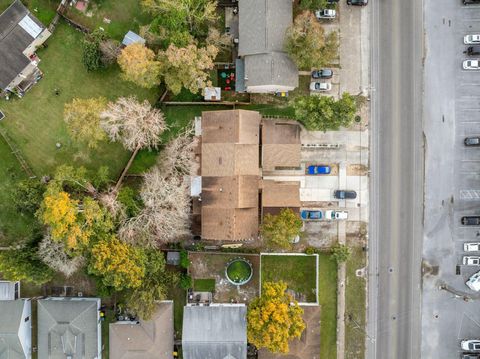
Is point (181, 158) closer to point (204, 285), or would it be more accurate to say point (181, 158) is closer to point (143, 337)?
point (204, 285)

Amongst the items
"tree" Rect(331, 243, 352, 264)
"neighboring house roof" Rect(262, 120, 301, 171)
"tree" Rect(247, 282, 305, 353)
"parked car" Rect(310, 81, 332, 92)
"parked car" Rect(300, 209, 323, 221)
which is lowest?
"tree" Rect(247, 282, 305, 353)

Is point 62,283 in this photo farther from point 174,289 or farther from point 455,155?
point 455,155

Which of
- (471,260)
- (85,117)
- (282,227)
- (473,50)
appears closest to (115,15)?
(85,117)

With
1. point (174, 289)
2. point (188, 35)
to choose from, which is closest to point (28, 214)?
point (174, 289)

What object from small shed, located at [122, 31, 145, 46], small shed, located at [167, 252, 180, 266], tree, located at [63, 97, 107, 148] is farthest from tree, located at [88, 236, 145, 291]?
small shed, located at [122, 31, 145, 46]

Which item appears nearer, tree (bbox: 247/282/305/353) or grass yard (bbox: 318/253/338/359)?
tree (bbox: 247/282/305/353)

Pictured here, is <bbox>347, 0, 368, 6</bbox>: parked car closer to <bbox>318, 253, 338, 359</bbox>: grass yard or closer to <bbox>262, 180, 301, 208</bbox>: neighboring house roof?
<bbox>262, 180, 301, 208</bbox>: neighboring house roof

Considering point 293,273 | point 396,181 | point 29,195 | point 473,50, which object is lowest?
point 293,273

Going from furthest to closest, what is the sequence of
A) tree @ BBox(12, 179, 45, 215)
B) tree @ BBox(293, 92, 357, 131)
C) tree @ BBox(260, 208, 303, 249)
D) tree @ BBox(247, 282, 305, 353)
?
1. tree @ BBox(12, 179, 45, 215)
2. tree @ BBox(260, 208, 303, 249)
3. tree @ BBox(293, 92, 357, 131)
4. tree @ BBox(247, 282, 305, 353)
